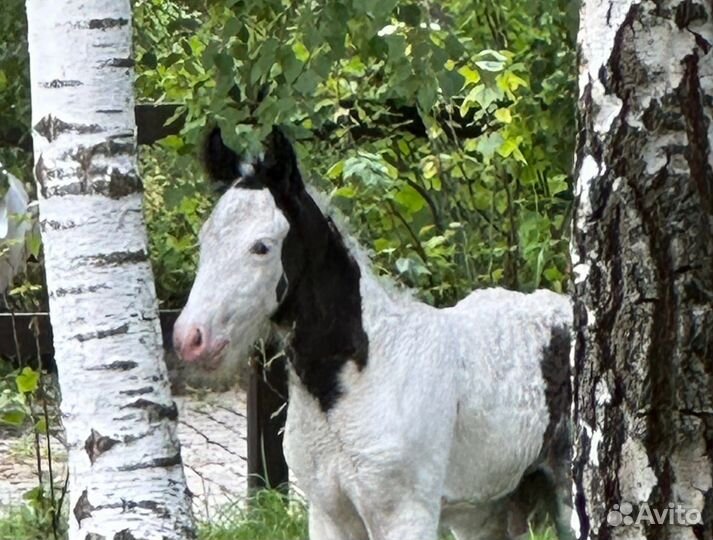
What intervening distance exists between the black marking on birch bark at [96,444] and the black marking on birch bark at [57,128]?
2.08 ft

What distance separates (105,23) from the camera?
3.32m

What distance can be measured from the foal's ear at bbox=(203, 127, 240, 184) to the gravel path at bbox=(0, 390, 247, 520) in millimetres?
2086

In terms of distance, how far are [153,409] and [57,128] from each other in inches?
24.7

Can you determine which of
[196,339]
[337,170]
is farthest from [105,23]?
[337,170]

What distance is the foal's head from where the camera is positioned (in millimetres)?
3330

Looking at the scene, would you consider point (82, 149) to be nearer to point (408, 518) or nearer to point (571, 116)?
point (408, 518)

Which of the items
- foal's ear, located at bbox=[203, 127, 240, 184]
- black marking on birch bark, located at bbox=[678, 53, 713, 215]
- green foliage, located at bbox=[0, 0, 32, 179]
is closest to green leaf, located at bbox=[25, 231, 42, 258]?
green foliage, located at bbox=[0, 0, 32, 179]

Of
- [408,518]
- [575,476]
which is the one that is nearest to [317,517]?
[408,518]

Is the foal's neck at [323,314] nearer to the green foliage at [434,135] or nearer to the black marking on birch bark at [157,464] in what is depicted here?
the black marking on birch bark at [157,464]

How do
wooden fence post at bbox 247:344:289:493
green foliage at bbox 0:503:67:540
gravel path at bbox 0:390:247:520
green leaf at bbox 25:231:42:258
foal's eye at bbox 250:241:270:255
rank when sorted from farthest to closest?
gravel path at bbox 0:390:247:520, wooden fence post at bbox 247:344:289:493, green foliage at bbox 0:503:67:540, green leaf at bbox 25:231:42:258, foal's eye at bbox 250:241:270:255

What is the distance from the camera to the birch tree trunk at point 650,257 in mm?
2111

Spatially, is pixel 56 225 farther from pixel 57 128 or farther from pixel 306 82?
pixel 306 82

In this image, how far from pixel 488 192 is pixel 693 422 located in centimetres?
345

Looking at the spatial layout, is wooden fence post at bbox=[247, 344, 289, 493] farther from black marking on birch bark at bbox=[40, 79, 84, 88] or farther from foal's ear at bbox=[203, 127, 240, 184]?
black marking on birch bark at bbox=[40, 79, 84, 88]
